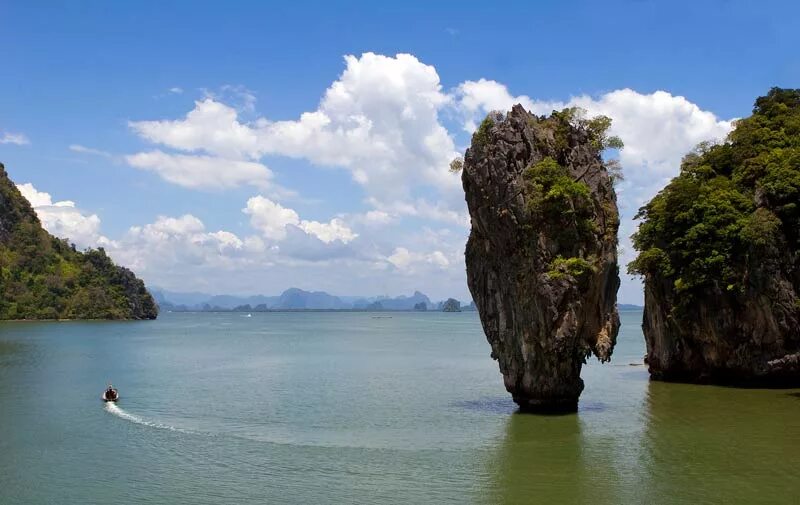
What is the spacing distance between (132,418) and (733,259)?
39.7 m

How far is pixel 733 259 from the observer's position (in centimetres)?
4716

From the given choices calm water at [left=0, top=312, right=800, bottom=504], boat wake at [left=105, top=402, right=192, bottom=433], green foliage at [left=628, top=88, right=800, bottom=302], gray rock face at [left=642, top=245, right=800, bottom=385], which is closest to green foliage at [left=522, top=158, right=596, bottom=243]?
calm water at [left=0, top=312, right=800, bottom=504]

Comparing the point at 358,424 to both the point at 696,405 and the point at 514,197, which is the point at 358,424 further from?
the point at 696,405

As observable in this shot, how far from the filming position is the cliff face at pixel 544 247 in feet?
118

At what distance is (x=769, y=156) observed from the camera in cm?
4869

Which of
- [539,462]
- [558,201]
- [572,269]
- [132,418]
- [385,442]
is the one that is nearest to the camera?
[539,462]

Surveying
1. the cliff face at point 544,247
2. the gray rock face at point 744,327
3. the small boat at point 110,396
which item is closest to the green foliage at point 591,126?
the cliff face at point 544,247

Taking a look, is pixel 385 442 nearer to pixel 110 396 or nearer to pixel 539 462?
pixel 539 462

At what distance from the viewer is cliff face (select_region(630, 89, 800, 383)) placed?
4641cm

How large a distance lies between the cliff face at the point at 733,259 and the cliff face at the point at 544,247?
13.0 m

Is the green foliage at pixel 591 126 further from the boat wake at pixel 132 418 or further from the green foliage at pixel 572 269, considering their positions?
the boat wake at pixel 132 418

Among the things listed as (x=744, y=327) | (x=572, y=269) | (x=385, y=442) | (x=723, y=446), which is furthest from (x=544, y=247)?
(x=744, y=327)

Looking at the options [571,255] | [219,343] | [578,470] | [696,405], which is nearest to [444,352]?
[219,343]

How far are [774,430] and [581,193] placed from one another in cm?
1518
